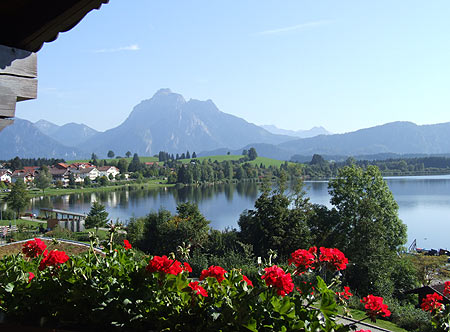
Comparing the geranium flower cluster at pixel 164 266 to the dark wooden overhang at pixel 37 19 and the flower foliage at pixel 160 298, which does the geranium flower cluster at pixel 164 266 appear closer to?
the flower foliage at pixel 160 298

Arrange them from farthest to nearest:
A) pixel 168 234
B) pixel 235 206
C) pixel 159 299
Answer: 1. pixel 235 206
2. pixel 168 234
3. pixel 159 299

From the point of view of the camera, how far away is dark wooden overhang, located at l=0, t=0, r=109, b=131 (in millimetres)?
1473

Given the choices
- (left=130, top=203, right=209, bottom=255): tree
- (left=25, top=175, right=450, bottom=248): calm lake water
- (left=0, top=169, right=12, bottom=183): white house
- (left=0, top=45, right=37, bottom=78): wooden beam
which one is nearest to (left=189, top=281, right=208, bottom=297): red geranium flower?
(left=0, top=45, right=37, bottom=78): wooden beam

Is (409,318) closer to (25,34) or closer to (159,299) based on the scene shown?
(159,299)

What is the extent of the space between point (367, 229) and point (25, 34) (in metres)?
17.9

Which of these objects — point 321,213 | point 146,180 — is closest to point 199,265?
point 321,213

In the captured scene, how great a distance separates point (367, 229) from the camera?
17.6 meters

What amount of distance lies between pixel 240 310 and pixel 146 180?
258 ft

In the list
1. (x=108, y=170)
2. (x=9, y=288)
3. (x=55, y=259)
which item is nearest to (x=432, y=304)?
(x=55, y=259)

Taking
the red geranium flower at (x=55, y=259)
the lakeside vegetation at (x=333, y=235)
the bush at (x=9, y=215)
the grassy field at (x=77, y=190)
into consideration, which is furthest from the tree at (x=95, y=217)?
the grassy field at (x=77, y=190)

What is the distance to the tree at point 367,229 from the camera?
1533 cm

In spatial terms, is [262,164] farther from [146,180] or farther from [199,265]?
[199,265]

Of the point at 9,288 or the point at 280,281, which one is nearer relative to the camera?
the point at 280,281

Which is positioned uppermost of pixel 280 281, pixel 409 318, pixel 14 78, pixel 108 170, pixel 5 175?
pixel 14 78
